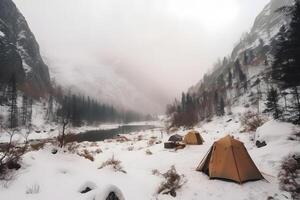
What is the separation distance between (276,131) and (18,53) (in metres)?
136

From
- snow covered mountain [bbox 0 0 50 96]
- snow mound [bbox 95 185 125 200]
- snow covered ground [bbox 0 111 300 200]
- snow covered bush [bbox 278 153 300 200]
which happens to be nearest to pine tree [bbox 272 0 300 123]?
snow covered ground [bbox 0 111 300 200]

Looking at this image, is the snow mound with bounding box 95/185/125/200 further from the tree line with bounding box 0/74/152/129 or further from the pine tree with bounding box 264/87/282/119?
the tree line with bounding box 0/74/152/129

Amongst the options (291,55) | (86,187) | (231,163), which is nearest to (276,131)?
(291,55)

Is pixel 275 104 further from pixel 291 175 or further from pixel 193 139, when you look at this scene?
pixel 291 175

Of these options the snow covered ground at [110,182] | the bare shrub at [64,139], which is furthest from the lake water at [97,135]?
the snow covered ground at [110,182]

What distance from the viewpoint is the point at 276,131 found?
47.6 feet

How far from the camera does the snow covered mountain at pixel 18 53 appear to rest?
108 m

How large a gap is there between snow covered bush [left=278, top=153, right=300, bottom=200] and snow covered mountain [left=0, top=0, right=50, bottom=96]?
10486 cm

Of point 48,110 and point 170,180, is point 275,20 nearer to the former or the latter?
point 48,110

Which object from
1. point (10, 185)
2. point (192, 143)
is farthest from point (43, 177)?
point (192, 143)

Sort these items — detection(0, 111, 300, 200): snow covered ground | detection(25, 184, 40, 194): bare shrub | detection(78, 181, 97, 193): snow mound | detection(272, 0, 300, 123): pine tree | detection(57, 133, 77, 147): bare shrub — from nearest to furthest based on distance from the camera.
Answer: detection(25, 184, 40, 194): bare shrub
detection(0, 111, 300, 200): snow covered ground
detection(78, 181, 97, 193): snow mound
detection(272, 0, 300, 123): pine tree
detection(57, 133, 77, 147): bare shrub

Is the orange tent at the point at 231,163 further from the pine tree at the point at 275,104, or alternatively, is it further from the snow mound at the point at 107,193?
the pine tree at the point at 275,104

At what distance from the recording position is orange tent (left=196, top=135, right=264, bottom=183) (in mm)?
10188

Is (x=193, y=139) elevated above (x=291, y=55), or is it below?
below
